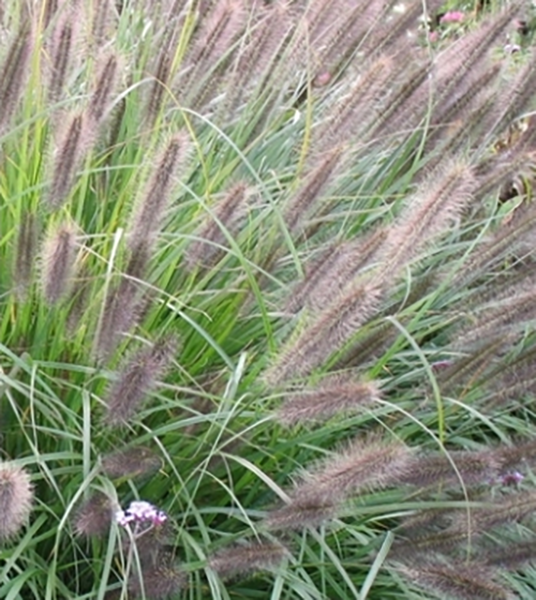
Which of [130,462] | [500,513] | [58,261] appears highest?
[58,261]

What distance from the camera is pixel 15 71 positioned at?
193cm

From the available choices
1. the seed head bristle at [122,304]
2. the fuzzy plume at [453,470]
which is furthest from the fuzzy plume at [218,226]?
the fuzzy plume at [453,470]

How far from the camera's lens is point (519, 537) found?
2.01 metres

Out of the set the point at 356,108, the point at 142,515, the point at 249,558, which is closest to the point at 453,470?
the point at 249,558

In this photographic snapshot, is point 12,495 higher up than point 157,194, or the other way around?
point 157,194

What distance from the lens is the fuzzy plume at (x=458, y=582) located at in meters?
1.64

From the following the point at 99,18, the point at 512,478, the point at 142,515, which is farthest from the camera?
the point at 99,18

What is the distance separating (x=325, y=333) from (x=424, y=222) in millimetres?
250

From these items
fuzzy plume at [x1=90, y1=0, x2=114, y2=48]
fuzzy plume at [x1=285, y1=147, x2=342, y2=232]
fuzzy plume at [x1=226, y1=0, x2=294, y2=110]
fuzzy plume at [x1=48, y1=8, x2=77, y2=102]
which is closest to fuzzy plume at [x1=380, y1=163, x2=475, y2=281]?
fuzzy plume at [x1=285, y1=147, x2=342, y2=232]

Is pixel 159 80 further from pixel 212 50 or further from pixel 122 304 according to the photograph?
pixel 122 304

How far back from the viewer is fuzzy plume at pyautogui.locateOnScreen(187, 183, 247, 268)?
1.83 metres

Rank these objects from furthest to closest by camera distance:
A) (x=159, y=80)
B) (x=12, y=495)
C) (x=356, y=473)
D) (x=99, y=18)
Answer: (x=99, y=18) < (x=159, y=80) < (x=356, y=473) < (x=12, y=495)

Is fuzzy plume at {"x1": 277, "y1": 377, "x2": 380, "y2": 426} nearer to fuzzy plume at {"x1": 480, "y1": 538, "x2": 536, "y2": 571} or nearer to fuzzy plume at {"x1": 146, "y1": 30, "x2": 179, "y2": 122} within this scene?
fuzzy plume at {"x1": 480, "y1": 538, "x2": 536, "y2": 571}

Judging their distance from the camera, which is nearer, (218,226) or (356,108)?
(218,226)
